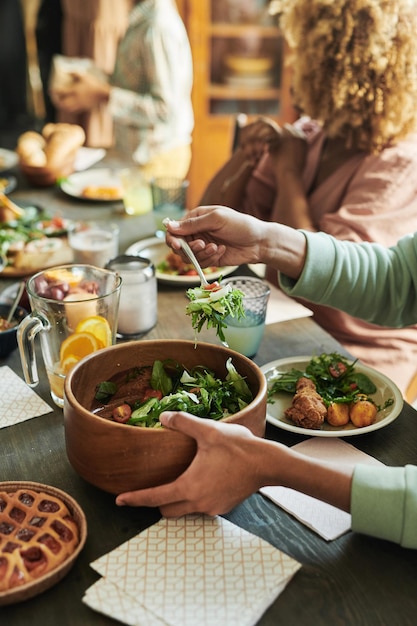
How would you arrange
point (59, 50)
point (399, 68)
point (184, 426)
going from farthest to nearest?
point (59, 50) → point (399, 68) → point (184, 426)

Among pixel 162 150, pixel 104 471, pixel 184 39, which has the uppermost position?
pixel 184 39

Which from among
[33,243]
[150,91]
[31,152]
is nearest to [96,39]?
[150,91]

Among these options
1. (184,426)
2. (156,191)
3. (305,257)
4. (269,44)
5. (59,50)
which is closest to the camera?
(184,426)

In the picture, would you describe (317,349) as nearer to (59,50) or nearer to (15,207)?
(15,207)

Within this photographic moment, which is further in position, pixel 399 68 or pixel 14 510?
pixel 399 68

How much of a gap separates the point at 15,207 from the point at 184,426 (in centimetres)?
153

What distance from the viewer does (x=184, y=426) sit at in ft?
2.98

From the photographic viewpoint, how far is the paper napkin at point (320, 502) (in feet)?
3.10

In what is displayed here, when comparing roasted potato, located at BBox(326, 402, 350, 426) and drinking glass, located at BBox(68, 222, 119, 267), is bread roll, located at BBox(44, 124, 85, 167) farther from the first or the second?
roasted potato, located at BBox(326, 402, 350, 426)

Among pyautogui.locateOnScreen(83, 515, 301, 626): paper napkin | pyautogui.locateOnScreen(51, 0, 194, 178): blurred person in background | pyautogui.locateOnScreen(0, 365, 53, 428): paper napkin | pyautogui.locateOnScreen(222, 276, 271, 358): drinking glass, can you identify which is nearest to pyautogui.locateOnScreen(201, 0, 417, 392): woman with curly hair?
pyautogui.locateOnScreen(222, 276, 271, 358): drinking glass

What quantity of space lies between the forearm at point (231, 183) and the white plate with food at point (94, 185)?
1.11 feet

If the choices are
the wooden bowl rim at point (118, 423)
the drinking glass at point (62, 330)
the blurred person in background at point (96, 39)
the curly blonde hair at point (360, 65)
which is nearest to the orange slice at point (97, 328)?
the drinking glass at point (62, 330)

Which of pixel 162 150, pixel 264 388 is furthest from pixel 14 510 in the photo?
pixel 162 150

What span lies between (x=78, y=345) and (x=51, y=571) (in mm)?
493
